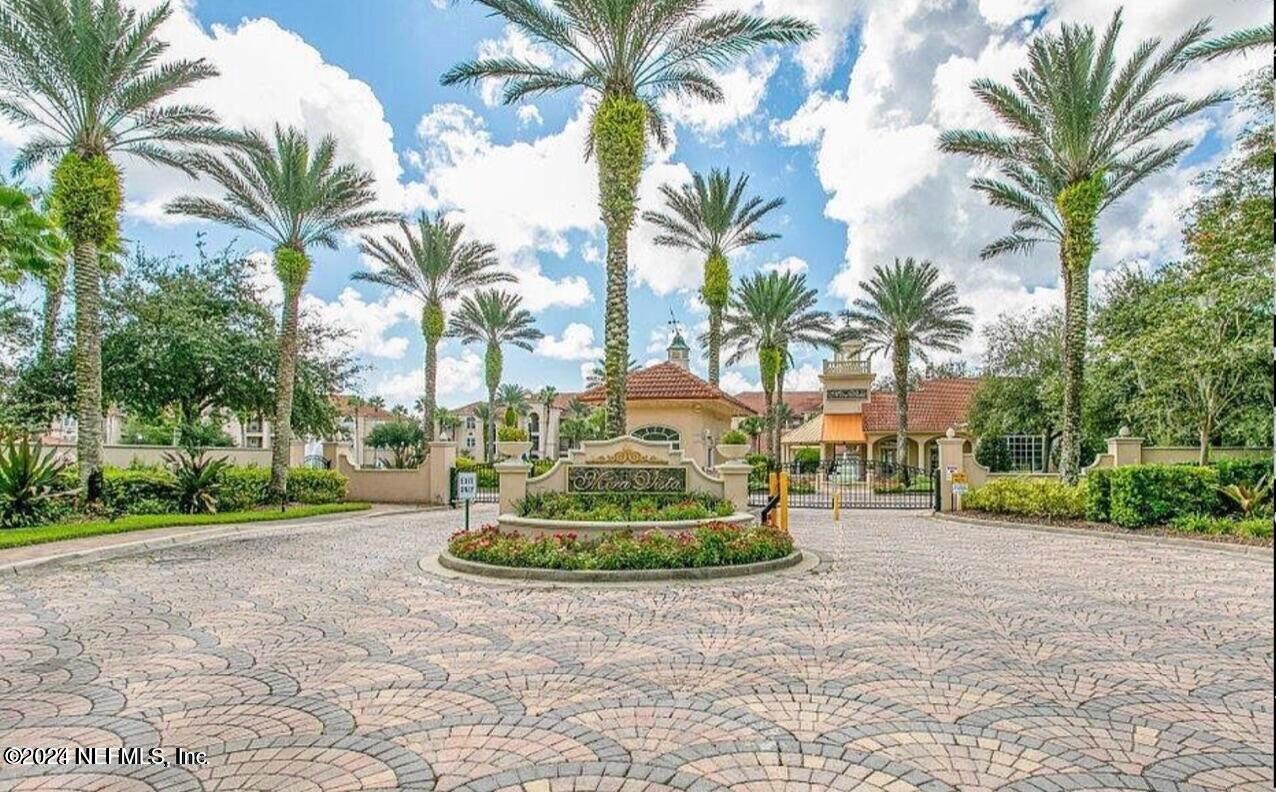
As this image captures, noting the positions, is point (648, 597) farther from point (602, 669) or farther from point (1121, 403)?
point (1121, 403)

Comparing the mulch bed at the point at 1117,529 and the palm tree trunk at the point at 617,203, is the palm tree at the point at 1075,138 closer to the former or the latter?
the mulch bed at the point at 1117,529

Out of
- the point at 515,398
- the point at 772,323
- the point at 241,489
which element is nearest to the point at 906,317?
the point at 772,323

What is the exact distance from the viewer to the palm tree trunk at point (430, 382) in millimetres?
33062

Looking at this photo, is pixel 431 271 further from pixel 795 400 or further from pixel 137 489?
pixel 795 400

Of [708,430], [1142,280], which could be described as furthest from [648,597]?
[1142,280]

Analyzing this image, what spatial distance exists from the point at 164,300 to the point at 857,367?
3530 centimetres

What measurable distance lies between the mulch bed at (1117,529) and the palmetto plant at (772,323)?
18340 mm

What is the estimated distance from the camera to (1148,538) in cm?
1492

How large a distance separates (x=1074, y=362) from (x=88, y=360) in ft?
81.0

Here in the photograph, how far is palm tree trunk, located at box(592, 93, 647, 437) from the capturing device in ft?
56.4

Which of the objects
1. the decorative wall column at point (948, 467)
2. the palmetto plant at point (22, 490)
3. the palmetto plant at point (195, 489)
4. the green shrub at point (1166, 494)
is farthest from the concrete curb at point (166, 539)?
the green shrub at point (1166, 494)

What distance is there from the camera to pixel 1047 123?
19906mm

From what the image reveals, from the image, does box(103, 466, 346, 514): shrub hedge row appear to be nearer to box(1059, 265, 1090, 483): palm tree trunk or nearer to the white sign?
the white sign

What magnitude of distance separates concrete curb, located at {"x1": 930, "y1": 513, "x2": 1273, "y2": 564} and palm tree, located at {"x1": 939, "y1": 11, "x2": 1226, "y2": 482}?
114 inches
